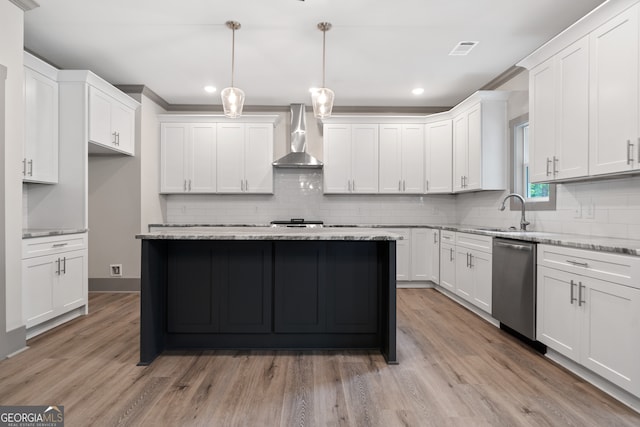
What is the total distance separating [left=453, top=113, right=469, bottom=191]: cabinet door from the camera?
15.4 feet

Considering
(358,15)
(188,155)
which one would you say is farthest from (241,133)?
(358,15)

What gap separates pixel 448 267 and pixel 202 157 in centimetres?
380

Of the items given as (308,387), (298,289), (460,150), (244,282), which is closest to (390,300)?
(298,289)

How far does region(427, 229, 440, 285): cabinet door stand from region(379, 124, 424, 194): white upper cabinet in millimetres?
776

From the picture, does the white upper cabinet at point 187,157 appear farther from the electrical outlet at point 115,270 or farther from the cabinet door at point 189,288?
the cabinet door at point 189,288

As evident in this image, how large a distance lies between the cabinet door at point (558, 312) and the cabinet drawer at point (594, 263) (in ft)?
0.22

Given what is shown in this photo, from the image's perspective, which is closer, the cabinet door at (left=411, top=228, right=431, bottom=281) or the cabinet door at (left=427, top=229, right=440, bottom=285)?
the cabinet door at (left=427, top=229, right=440, bottom=285)

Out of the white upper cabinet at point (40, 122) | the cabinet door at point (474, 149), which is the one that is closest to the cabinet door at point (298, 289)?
the white upper cabinet at point (40, 122)

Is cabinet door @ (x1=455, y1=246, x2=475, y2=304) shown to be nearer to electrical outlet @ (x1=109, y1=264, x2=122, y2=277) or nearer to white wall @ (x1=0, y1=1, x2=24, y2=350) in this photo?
white wall @ (x1=0, y1=1, x2=24, y2=350)

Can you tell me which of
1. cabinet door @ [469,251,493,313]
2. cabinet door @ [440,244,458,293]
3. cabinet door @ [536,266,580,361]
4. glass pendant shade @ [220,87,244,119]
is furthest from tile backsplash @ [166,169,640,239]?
cabinet door @ [536,266,580,361]

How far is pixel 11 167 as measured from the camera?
273 cm

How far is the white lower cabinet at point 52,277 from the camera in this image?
3.04 m

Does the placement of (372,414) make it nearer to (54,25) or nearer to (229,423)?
(229,423)

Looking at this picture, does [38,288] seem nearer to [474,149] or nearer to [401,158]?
[401,158]
